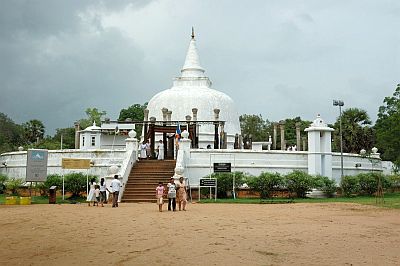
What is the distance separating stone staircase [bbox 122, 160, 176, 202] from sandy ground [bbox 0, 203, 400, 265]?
27.2 feet

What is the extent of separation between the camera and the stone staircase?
2627cm

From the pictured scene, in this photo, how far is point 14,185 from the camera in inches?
1262

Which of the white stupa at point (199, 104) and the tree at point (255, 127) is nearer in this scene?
the white stupa at point (199, 104)

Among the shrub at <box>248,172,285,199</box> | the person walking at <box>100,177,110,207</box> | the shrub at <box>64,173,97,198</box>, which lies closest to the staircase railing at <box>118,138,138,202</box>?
the person walking at <box>100,177,110,207</box>

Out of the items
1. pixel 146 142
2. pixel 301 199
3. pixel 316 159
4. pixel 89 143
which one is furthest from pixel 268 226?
pixel 89 143

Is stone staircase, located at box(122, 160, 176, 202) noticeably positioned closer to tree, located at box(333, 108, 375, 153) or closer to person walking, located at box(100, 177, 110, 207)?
person walking, located at box(100, 177, 110, 207)

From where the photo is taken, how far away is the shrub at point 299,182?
94.3 ft

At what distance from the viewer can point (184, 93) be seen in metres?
46.2

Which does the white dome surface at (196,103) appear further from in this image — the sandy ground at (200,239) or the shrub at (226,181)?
the sandy ground at (200,239)

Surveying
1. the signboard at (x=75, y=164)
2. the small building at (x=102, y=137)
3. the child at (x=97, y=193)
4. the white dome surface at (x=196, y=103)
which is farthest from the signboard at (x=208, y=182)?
the small building at (x=102, y=137)

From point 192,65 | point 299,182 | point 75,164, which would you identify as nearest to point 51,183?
point 75,164

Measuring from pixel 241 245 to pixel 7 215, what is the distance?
10842mm

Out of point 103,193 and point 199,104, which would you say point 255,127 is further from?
point 103,193

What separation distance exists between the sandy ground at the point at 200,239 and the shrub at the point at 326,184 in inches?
441
